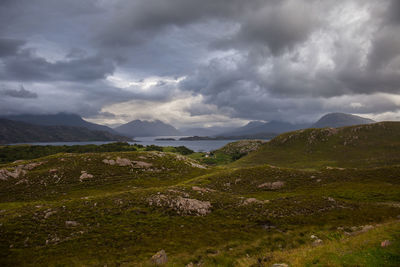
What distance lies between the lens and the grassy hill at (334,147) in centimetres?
12862

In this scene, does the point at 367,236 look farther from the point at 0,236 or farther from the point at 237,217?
the point at 0,236

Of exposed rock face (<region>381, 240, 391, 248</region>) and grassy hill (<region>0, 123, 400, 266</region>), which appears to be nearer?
exposed rock face (<region>381, 240, 391, 248</region>)

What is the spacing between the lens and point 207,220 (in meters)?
31.3

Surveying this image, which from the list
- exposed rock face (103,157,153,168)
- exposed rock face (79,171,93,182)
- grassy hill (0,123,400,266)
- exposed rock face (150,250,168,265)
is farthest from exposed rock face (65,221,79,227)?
exposed rock face (103,157,153,168)

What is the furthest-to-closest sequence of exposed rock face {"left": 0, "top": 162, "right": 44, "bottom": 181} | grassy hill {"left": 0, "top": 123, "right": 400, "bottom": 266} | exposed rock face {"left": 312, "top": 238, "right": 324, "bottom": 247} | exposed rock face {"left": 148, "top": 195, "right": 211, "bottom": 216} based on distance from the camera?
exposed rock face {"left": 0, "top": 162, "right": 44, "bottom": 181}
exposed rock face {"left": 148, "top": 195, "right": 211, "bottom": 216}
exposed rock face {"left": 312, "top": 238, "right": 324, "bottom": 247}
grassy hill {"left": 0, "top": 123, "right": 400, "bottom": 266}

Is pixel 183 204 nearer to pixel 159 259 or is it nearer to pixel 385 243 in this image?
pixel 159 259

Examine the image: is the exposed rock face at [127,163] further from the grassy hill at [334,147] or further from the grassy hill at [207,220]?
the grassy hill at [334,147]

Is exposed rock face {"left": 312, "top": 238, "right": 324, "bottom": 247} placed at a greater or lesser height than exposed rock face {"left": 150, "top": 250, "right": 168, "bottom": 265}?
greater

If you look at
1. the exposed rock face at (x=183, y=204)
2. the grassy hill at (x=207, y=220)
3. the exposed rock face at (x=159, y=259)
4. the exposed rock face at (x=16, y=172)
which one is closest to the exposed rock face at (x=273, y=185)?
the grassy hill at (x=207, y=220)

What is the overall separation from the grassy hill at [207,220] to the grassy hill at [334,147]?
84.5 m

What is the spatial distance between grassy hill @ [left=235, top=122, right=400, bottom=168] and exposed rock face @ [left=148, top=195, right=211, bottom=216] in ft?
347

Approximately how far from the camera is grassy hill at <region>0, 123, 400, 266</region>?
1925 cm

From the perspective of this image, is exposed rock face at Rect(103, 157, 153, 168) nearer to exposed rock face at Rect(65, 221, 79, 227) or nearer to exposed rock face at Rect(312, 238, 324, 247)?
exposed rock face at Rect(65, 221, 79, 227)

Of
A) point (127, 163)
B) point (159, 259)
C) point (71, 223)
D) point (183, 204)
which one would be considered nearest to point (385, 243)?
point (159, 259)
